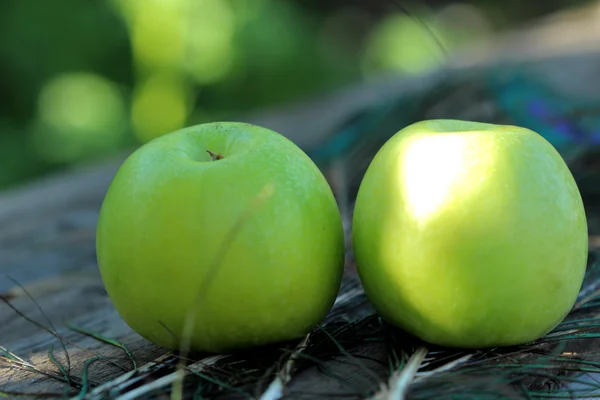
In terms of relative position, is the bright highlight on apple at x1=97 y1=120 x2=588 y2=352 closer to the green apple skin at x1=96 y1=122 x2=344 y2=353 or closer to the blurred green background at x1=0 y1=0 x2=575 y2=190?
the green apple skin at x1=96 y1=122 x2=344 y2=353

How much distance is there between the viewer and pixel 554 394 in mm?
665

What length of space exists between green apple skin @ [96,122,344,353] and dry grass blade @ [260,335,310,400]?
0.03 metres

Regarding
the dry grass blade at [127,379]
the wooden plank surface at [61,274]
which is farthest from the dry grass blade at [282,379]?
the dry grass blade at [127,379]

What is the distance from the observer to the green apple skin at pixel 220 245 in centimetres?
67

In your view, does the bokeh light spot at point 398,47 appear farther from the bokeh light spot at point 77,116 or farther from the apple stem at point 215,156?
the apple stem at point 215,156

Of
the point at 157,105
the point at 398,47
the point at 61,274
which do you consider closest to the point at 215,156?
the point at 61,274

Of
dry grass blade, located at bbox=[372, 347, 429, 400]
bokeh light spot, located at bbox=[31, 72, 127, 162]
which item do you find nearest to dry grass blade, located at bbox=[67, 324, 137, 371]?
dry grass blade, located at bbox=[372, 347, 429, 400]

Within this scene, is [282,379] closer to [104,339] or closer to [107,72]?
[104,339]

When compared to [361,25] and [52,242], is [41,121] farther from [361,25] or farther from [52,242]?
[361,25]

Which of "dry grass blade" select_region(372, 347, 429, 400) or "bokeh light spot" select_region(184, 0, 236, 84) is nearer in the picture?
"dry grass blade" select_region(372, 347, 429, 400)

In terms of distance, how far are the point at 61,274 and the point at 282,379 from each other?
25.9 inches

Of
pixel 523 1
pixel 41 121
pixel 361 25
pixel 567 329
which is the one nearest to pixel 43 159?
pixel 41 121

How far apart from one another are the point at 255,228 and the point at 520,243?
10.0 inches

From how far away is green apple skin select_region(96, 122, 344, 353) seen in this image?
2.21 feet
